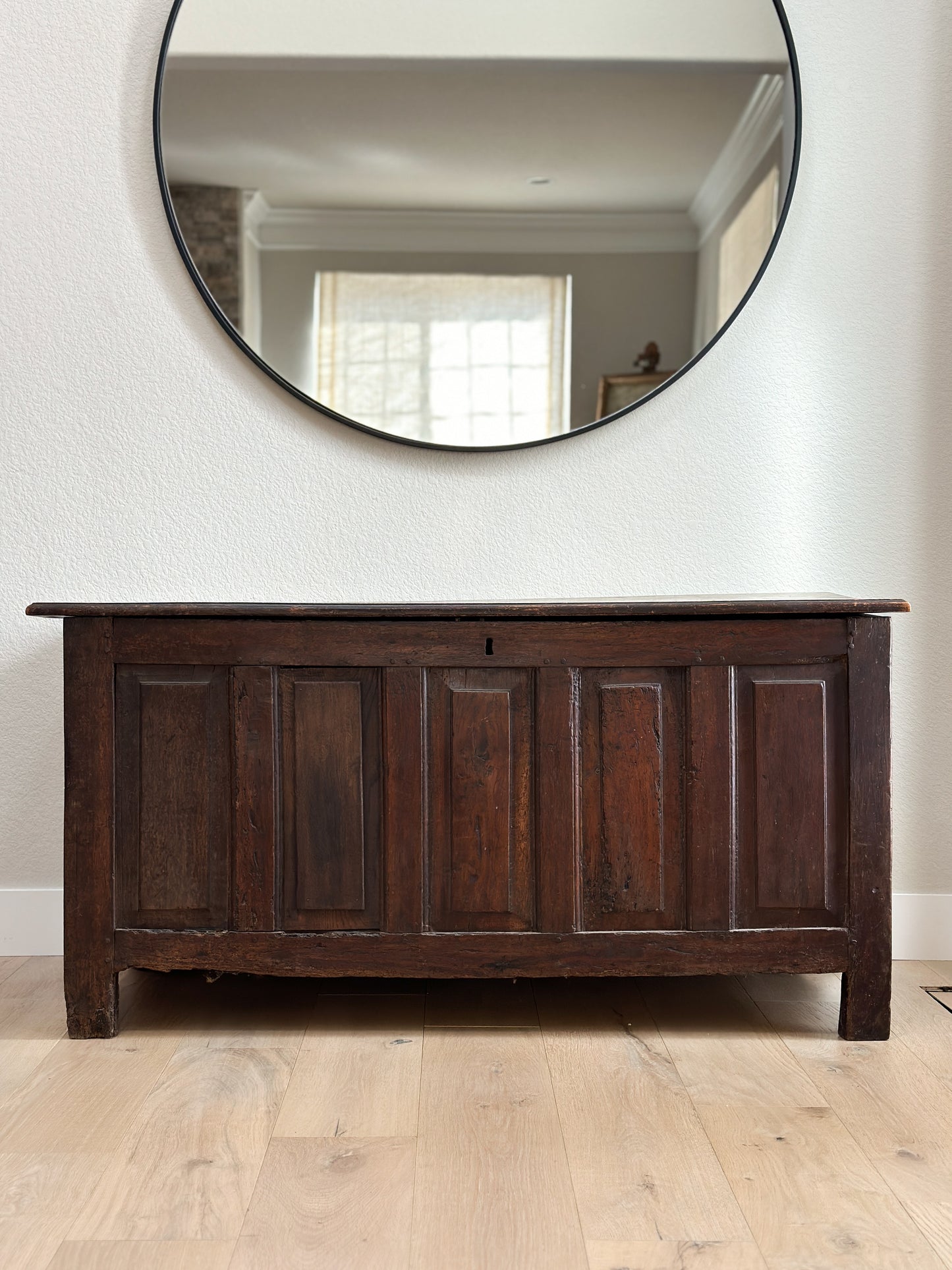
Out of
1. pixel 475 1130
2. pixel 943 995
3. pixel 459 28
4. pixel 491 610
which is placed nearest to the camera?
pixel 475 1130

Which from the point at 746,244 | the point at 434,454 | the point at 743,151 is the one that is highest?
the point at 743,151

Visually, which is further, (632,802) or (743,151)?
(743,151)

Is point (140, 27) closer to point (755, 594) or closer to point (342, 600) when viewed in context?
point (342, 600)

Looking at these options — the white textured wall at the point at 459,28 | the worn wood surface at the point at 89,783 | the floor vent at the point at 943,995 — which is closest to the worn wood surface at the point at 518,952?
the worn wood surface at the point at 89,783

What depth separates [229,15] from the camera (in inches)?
71.6

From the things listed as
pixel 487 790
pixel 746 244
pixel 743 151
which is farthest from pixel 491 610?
pixel 743 151

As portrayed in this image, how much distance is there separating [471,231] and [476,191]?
71mm

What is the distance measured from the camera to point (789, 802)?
150cm

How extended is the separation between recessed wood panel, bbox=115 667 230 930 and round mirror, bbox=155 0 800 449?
641mm

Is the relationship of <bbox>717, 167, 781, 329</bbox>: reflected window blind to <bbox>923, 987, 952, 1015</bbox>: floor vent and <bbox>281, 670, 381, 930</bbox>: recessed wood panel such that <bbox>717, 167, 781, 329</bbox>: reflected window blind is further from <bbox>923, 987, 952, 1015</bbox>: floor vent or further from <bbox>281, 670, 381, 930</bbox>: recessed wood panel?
<bbox>923, 987, 952, 1015</bbox>: floor vent

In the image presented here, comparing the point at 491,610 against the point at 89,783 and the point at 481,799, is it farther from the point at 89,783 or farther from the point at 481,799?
the point at 89,783

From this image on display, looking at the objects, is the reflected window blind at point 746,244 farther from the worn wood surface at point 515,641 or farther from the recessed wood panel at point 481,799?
the recessed wood panel at point 481,799

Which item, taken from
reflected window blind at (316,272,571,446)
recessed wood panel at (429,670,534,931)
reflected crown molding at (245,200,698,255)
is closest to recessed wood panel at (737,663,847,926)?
recessed wood panel at (429,670,534,931)

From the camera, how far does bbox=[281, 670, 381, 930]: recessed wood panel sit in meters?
1.50
